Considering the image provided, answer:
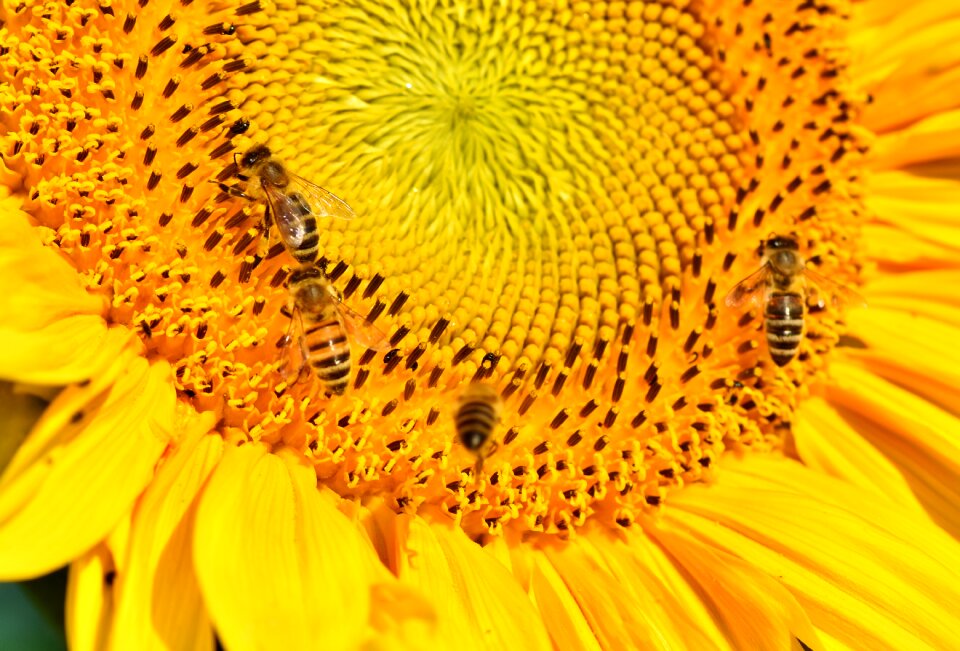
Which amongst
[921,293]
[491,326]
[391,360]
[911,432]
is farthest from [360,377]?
[921,293]

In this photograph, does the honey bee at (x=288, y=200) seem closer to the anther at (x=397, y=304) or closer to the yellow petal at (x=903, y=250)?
the anther at (x=397, y=304)

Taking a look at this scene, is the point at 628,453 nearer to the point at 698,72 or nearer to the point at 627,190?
the point at 627,190

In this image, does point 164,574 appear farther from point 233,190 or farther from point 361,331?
point 233,190

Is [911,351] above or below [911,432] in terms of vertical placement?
above

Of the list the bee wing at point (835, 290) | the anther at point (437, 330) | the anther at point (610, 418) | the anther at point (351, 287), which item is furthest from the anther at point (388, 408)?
the bee wing at point (835, 290)

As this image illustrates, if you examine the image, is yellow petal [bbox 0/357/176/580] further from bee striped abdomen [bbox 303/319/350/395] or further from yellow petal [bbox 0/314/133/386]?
bee striped abdomen [bbox 303/319/350/395]


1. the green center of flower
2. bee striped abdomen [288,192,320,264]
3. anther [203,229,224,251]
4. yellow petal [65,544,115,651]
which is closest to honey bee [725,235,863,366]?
the green center of flower

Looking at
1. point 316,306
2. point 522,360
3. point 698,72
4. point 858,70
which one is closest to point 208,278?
point 316,306
